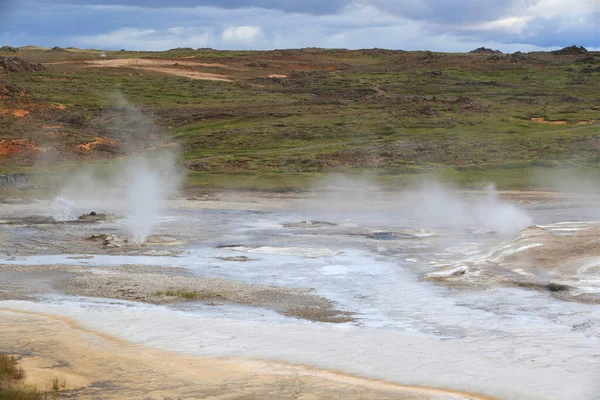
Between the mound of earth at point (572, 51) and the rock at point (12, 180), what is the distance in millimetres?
96845

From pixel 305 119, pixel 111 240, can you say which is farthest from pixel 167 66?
pixel 111 240

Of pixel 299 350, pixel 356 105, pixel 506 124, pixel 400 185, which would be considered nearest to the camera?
pixel 299 350

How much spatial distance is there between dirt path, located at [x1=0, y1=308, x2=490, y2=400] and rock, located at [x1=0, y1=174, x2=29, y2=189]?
3091 cm

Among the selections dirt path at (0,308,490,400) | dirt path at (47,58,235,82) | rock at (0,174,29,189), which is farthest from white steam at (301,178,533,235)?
dirt path at (47,58,235,82)

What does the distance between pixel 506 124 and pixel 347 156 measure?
1771 centimetres

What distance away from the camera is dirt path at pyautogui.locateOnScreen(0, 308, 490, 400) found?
11367mm

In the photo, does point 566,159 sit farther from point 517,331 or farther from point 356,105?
point 517,331

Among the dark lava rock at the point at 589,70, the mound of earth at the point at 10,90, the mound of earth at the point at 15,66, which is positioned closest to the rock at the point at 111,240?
the mound of earth at the point at 10,90

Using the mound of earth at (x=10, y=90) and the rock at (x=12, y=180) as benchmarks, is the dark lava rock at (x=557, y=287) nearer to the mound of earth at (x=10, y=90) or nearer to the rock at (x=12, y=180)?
the rock at (x=12, y=180)

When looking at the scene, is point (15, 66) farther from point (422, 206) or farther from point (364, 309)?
point (364, 309)

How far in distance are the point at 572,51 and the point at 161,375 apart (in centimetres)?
12353

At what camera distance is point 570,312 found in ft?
53.1

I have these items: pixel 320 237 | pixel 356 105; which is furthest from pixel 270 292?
pixel 356 105

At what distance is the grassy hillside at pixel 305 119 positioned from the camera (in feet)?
170
